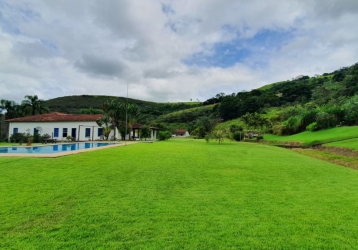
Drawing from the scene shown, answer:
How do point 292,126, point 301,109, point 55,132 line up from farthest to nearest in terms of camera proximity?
point 301,109
point 292,126
point 55,132

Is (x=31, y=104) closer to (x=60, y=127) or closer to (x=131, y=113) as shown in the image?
(x=60, y=127)

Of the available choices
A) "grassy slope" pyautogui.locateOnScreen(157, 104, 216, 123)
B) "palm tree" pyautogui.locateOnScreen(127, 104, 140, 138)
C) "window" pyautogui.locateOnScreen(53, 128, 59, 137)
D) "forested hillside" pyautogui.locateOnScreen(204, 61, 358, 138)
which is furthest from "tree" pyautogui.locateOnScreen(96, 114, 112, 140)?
"grassy slope" pyautogui.locateOnScreen(157, 104, 216, 123)

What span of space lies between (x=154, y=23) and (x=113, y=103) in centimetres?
1637

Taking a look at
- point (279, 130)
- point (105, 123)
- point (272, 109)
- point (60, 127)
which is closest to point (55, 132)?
point (60, 127)

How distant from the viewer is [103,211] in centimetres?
447

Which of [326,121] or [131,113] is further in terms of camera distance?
[131,113]

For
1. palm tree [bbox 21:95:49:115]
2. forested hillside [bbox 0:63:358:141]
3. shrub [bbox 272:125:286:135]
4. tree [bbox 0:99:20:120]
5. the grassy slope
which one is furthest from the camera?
the grassy slope

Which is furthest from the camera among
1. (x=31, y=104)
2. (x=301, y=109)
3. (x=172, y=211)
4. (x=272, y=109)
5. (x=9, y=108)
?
(x=272, y=109)

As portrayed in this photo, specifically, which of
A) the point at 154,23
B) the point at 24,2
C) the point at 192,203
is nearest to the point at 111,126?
the point at 154,23

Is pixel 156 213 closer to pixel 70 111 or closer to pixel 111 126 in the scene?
pixel 111 126

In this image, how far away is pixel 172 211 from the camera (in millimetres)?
4555

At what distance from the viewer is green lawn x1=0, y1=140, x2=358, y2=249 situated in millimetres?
3420

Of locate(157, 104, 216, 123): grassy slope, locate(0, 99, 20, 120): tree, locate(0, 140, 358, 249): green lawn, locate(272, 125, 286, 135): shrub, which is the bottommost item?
locate(0, 140, 358, 249): green lawn

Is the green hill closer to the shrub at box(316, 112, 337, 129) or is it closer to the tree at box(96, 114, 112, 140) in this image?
the tree at box(96, 114, 112, 140)
